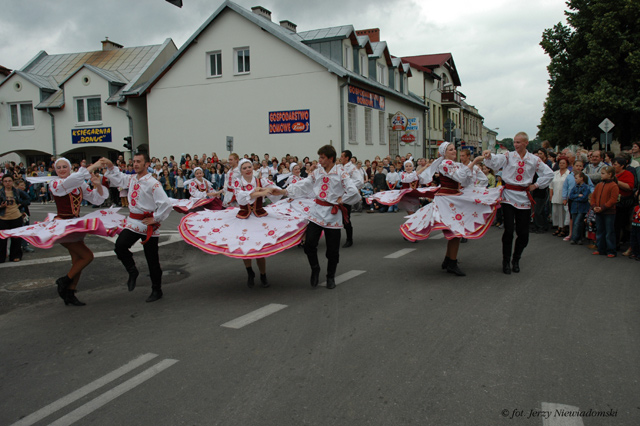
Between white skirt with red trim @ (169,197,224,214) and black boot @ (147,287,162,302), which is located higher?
white skirt with red trim @ (169,197,224,214)

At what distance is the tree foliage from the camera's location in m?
28.7

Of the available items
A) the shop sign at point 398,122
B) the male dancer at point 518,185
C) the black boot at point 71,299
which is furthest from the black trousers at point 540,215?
the shop sign at point 398,122

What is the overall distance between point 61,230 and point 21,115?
109ft

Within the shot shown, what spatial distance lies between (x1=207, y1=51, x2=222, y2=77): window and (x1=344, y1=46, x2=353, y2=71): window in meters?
6.91

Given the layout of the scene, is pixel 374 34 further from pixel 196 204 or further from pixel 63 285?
pixel 63 285

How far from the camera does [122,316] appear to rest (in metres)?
5.95

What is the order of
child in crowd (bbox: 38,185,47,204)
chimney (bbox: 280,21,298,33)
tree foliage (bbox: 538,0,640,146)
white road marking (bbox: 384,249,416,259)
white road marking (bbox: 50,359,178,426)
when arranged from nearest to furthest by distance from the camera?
white road marking (bbox: 50,359,178,426)
white road marking (bbox: 384,249,416,259)
child in crowd (bbox: 38,185,47,204)
tree foliage (bbox: 538,0,640,146)
chimney (bbox: 280,21,298,33)

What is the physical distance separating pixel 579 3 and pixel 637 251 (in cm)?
2806

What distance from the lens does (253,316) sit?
574 cm

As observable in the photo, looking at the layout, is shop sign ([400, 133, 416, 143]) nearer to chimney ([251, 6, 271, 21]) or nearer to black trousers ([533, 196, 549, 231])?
chimney ([251, 6, 271, 21])

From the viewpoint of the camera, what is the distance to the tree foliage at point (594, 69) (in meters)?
28.7

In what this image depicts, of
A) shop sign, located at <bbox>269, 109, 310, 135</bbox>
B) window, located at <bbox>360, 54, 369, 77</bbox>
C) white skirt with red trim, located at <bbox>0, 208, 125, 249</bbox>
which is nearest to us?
white skirt with red trim, located at <bbox>0, 208, 125, 249</bbox>

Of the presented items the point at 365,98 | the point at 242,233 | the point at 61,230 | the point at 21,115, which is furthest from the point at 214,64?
the point at 61,230

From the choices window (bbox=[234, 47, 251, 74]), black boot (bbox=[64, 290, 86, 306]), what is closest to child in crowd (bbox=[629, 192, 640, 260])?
black boot (bbox=[64, 290, 86, 306])
